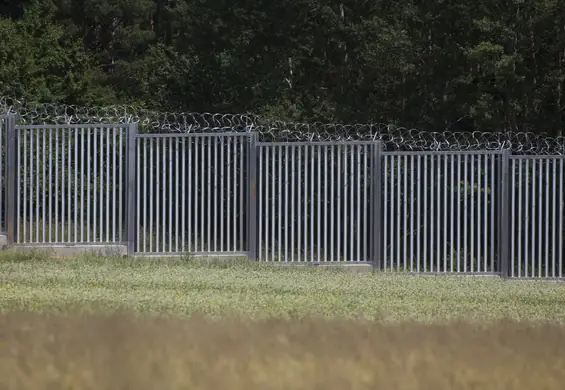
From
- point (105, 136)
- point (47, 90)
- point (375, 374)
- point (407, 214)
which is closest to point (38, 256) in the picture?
point (105, 136)

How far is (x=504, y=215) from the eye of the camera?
16188mm

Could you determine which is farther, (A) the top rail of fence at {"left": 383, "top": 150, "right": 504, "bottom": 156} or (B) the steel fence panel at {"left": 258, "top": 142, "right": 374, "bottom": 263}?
(B) the steel fence panel at {"left": 258, "top": 142, "right": 374, "bottom": 263}

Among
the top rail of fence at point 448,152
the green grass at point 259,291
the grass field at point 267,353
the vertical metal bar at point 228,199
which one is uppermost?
the top rail of fence at point 448,152

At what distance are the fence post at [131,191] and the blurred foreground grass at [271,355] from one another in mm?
9543

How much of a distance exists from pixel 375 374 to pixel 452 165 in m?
11.3

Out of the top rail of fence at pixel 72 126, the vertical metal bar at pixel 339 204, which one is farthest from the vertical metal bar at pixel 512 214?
the top rail of fence at pixel 72 126

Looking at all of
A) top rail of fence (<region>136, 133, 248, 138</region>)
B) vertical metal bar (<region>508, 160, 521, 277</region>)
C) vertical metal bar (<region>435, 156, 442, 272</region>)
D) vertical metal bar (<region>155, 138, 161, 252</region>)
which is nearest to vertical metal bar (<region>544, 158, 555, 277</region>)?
vertical metal bar (<region>508, 160, 521, 277</region>)

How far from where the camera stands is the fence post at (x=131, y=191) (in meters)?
16.3

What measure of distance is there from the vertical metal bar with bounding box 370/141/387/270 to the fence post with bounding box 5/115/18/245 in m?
4.76

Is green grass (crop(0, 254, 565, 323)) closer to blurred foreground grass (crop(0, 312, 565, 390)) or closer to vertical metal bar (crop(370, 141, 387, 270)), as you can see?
vertical metal bar (crop(370, 141, 387, 270))

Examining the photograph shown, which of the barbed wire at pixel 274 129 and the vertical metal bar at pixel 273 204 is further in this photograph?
the vertical metal bar at pixel 273 204

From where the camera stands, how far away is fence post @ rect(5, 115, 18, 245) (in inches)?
643

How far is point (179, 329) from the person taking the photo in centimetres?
631

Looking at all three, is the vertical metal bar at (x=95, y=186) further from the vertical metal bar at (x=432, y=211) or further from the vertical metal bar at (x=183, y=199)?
the vertical metal bar at (x=432, y=211)
